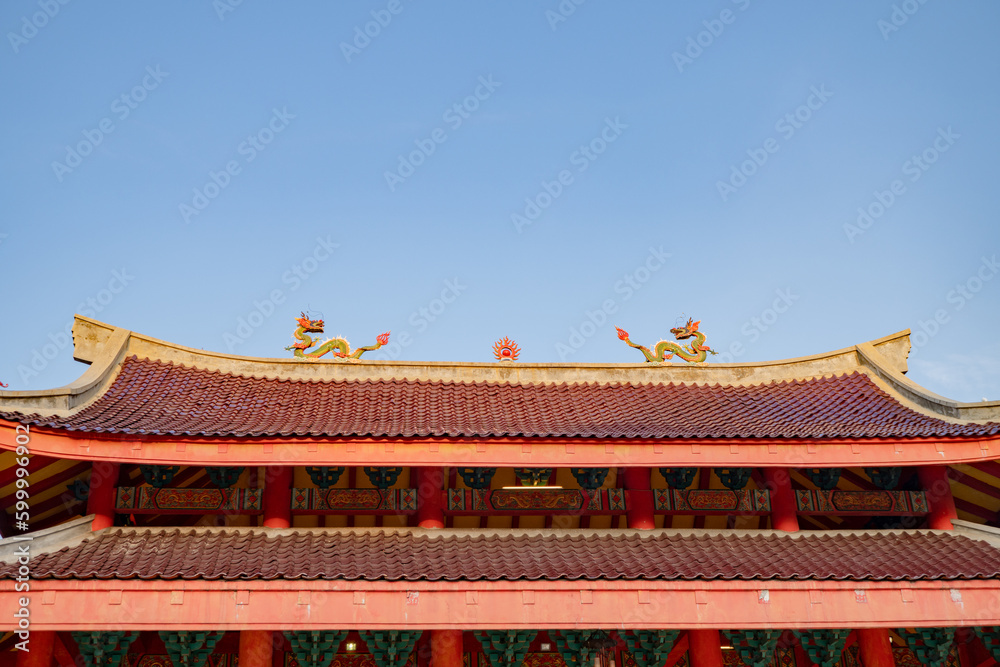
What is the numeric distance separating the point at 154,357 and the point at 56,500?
Answer: 2.81 meters

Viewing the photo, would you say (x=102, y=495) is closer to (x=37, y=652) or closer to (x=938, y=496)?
(x=37, y=652)

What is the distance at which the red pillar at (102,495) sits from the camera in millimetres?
10273

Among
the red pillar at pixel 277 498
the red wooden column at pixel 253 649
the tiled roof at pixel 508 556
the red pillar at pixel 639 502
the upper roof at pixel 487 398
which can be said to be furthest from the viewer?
the red pillar at pixel 639 502

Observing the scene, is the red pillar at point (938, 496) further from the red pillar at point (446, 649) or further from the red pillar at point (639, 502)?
the red pillar at point (446, 649)

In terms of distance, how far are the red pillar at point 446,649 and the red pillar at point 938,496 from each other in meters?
6.78

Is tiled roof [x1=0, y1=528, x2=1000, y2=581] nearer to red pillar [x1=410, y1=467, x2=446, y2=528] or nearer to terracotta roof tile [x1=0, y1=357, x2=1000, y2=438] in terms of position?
red pillar [x1=410, y1=467, x2=446, y2=528]

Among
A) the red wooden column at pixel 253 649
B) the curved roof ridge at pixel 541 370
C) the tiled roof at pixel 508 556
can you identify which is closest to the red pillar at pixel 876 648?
the tiled roof at pixel 508 556

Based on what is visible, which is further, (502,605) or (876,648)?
(876,648)

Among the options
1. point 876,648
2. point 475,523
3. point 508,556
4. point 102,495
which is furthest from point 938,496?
point 102,495

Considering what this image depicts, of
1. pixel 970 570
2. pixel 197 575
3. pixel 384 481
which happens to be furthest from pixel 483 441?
pixel 970 570

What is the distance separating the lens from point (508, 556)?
32.6 ft

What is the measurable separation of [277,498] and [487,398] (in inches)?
155

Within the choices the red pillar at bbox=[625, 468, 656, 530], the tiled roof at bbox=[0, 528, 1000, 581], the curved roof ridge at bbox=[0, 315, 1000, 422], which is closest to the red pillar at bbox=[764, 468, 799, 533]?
the tiled roof at bbox=[0, 528, 1000, 581]

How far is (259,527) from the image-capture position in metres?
10.5
